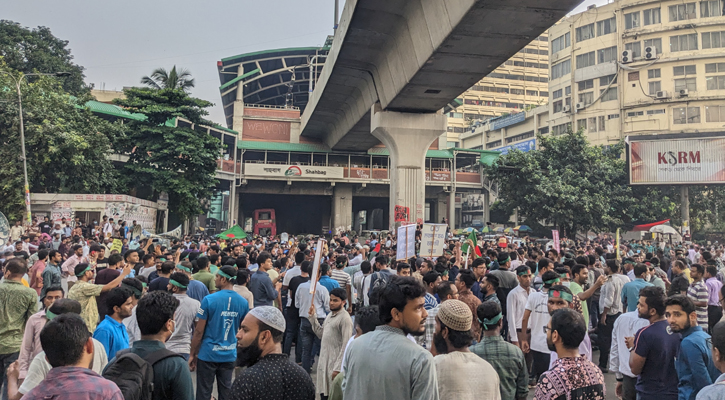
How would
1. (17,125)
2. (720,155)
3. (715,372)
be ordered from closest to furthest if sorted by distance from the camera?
(715,372)
(17,125)
(720,155)

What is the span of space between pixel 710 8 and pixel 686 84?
591 cm

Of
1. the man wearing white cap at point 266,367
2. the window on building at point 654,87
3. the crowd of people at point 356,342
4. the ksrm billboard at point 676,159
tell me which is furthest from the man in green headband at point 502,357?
the window on building at point 654,87

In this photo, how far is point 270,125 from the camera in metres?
39.8

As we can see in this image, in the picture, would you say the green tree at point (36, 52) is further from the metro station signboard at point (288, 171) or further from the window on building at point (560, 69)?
the window on building at point (560, 69)

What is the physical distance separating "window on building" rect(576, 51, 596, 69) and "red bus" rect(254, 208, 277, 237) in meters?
31.1

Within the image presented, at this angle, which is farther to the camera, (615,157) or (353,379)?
(615,157)

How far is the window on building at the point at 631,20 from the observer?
39969 mm

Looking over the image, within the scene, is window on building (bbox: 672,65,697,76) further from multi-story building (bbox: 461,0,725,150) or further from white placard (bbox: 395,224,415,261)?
white placard (bbox: 395,224,415,261)

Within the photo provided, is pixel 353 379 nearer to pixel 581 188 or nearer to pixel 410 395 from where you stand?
pixel 410 395

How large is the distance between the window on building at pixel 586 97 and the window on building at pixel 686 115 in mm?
6667

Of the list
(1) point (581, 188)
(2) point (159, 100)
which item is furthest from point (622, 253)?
(2) point (159, 100)

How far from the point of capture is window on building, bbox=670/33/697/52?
38125 mm

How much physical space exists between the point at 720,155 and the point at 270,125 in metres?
32.0

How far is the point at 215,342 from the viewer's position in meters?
4.82
